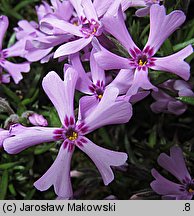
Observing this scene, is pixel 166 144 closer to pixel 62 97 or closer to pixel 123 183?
pixel 123 183

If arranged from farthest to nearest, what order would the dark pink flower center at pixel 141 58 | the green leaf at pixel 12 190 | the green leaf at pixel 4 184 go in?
the green leaf at pixel 12 190 → the green leaf at pixel 4 184 → the dark pink flower center at pixel 141 58

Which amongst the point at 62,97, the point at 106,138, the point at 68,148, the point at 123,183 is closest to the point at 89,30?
the point at 62,97

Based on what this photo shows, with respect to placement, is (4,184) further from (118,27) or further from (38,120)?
(118,27)

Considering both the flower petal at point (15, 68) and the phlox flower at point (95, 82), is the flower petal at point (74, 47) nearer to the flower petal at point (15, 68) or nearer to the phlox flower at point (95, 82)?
the phlox flower at point (95, 82)

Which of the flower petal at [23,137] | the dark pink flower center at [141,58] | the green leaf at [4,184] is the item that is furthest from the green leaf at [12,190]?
the dark pink flower center at [141,58]

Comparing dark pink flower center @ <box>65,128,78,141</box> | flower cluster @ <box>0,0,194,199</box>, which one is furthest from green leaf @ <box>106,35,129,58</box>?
dark pink flower center @ <box>65,128,78,141</box>

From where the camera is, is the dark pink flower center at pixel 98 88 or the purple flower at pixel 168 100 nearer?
the dark pink flower center at pixel 98 88
